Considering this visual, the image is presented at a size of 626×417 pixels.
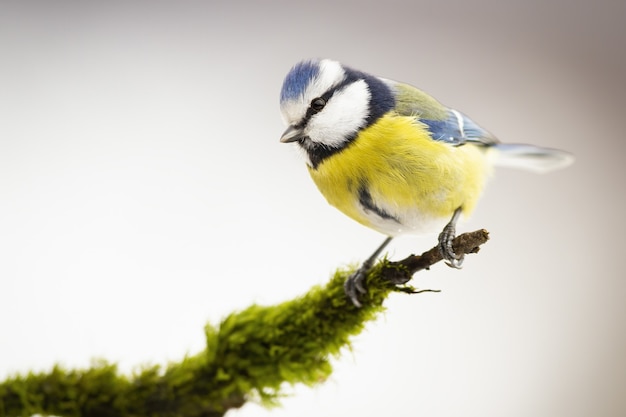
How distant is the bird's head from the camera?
685mm

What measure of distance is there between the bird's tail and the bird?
0.11 meters

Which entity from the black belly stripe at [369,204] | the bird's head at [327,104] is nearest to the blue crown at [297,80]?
the bird's head at [327,104]

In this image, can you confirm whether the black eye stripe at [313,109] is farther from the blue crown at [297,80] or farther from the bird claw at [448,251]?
the bird claw at [448,251]

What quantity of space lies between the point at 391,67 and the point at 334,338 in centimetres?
75

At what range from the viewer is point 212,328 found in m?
0.76

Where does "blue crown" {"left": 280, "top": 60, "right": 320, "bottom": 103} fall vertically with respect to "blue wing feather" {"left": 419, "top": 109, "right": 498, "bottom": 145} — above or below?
above

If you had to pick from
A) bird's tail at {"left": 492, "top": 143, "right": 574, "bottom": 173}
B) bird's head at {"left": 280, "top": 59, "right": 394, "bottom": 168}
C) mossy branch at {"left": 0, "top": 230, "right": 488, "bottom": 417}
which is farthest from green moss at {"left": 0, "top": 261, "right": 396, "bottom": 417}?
bird's tail at {"left": 492, "top": 143, "right": 574, "bottom": 173}

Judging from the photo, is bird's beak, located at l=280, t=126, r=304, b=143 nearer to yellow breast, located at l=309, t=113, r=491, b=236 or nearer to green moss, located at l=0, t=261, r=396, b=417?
yellow breast, located at l=309, t=113, r=491, b=236

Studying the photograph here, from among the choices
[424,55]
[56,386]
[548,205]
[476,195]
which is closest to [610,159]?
[548,205]

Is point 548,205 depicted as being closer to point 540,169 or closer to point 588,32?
point 588,32

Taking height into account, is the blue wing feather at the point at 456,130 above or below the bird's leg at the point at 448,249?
above

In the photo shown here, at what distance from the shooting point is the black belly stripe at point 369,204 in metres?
0.74

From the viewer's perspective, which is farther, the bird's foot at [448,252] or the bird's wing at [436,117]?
the bird's wing at [436,117]

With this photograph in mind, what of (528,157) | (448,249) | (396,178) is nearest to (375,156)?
(396,178)
